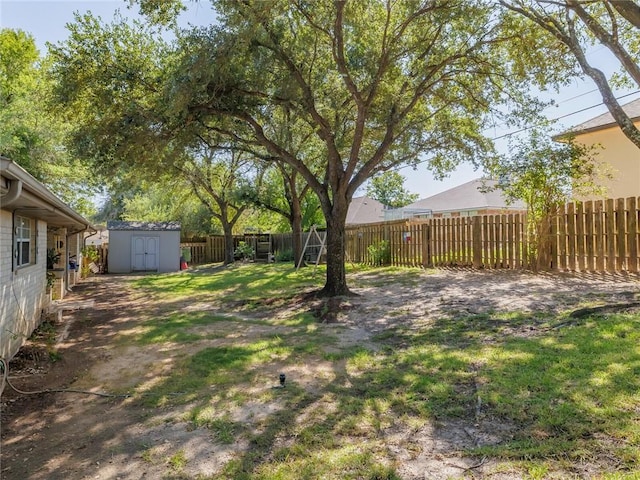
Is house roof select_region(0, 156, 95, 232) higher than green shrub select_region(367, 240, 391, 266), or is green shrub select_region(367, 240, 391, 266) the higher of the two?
house roof select_region(0, 156, 95, 232)

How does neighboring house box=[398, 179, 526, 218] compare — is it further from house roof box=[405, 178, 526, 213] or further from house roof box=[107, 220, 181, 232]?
house roof box=[107, 220, 181, 232]

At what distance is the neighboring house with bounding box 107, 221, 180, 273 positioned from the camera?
19984mm

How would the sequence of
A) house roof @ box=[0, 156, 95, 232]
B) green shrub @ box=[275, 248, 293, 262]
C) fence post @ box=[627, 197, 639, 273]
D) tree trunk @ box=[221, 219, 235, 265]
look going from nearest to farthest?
house roof @ box=[0, 156, 95, 232] → fence post @ box=[627, 197, 639, 273] → green shrub @ box=[275, 248, 293, 262] → tree trunk @ box=[221, 219, 235, 265]

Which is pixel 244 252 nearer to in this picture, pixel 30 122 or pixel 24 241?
pixel 30 122

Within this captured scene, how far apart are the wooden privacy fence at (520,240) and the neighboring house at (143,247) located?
1032 centimetres

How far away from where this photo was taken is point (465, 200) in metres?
25.3

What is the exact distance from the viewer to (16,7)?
680 cm

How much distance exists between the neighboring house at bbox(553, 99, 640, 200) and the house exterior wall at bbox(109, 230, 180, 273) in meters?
17.7

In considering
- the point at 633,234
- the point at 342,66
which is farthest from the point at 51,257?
the point at 633,234

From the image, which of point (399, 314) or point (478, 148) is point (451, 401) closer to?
point (399, 314)

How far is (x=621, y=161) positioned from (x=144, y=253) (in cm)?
1997

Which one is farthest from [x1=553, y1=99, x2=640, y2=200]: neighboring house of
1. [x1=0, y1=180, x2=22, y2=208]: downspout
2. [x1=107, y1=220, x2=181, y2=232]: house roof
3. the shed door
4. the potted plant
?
the shed door

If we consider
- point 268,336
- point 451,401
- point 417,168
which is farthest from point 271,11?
point 417,168

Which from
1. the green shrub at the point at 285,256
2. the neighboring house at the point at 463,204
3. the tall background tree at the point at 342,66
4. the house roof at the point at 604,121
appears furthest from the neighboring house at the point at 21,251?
the neighboring house at the point at 463,204
